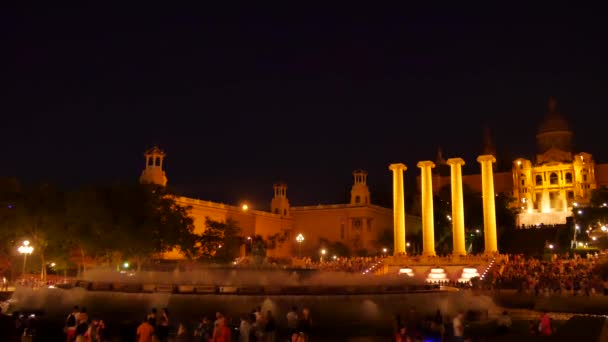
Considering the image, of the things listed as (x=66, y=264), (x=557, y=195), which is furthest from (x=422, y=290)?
(x=557, y=195)

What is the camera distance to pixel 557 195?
386 ft

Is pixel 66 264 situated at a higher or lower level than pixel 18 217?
lower

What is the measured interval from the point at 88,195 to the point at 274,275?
95.0ft

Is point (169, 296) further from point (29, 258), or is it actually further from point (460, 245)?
point (460, 245)

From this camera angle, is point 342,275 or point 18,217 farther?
point 18,217

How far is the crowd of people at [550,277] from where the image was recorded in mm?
39062

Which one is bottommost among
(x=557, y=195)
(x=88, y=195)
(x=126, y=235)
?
(x=126, y=235)

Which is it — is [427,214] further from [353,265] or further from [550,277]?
[550,277]

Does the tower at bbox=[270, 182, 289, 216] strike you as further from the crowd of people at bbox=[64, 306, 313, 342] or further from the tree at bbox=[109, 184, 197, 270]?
the crowd of people at bbox=[64, 306, 313, 342]

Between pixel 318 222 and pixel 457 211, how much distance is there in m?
49.5

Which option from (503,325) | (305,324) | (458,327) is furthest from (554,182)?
(305,324)

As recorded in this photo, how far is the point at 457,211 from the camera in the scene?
70.6 meters

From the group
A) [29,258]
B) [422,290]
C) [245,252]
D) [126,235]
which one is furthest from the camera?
[245,252]

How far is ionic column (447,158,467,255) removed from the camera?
69125 mm
